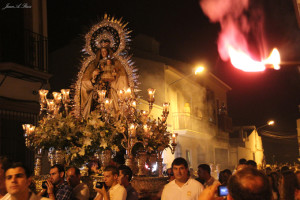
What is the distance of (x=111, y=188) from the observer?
17.8 ft

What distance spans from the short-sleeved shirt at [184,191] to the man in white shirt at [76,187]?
1229mm

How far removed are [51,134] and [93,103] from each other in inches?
121

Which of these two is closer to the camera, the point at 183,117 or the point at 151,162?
the point at 151,162

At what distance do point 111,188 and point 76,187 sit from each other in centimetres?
61

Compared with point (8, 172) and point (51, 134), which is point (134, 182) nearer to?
point (51, 134)

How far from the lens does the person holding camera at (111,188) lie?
519 cm

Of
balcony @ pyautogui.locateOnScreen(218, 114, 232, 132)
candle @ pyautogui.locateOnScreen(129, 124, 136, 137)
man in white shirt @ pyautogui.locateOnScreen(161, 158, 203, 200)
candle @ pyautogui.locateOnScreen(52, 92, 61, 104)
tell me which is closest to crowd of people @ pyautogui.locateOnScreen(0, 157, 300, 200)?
man in white shirt @ pyautogui.locateOnScreen(161, 158, 203, 200)

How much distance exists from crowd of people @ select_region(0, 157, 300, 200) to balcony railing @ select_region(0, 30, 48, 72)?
716 centimetres

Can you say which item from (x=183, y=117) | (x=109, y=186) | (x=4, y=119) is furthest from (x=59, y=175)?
(x=183, y=117)

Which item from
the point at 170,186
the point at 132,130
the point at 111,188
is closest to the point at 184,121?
the point at 132,130

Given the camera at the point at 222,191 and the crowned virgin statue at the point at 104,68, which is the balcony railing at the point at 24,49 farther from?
the camera at the point at 222,191

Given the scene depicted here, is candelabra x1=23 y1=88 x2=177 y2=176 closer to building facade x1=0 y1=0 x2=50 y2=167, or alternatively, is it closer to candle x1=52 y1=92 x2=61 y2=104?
candle x1=52 y1=92 x2=61 y2=104

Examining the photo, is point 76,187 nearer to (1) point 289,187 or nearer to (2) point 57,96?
(1) point 289,187

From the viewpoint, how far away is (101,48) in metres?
11.2
